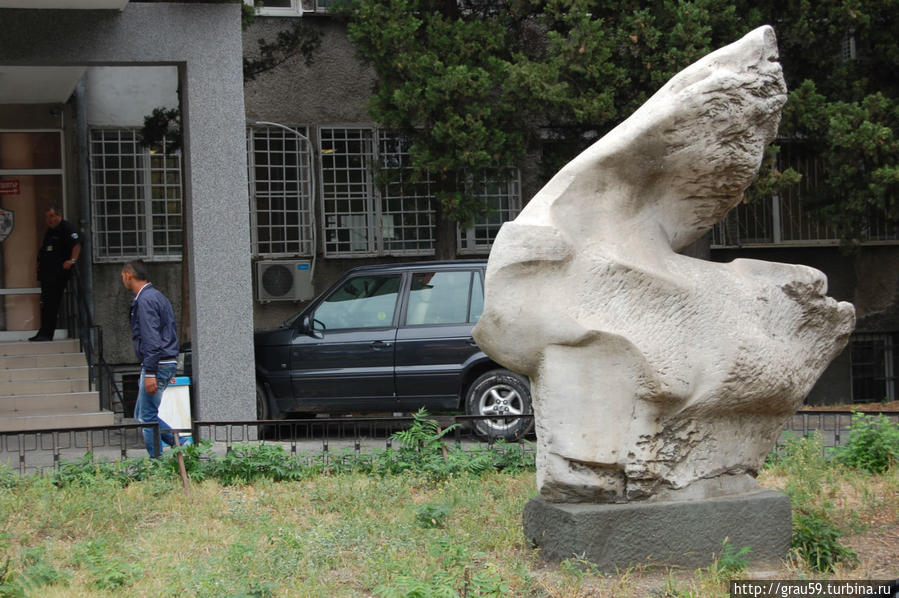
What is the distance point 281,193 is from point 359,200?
125cm

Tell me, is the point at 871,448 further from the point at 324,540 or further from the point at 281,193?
the point at 281,193

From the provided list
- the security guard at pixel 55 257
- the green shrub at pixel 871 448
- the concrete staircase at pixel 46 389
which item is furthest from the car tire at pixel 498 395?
the security guard at pixel 55 257

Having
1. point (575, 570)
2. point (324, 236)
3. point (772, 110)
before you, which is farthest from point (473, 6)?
point (575, 570)

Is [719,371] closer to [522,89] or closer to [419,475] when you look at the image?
[419,475]

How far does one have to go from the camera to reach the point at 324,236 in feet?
55.9

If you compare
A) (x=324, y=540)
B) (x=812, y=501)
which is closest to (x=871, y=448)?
(x=812, y=501)

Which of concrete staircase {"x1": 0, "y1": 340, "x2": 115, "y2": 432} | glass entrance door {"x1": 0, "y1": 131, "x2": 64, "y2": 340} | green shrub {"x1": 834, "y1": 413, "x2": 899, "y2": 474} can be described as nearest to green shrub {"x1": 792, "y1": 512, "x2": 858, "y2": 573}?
green shrub {"x1": 834, "y1": 413, "x2": 899, "y2": 474}

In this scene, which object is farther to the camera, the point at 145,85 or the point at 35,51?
the point at 145,85

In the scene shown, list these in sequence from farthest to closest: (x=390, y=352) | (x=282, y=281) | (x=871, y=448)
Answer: (x=282, y=281) → (x=390, y=352) → (x=871, y=448)

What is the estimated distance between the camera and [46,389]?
13516 mm

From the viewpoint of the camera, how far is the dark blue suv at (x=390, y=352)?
38.2 feet

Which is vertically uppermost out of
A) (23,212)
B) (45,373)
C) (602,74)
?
(602,74)

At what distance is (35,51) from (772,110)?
26.3ft

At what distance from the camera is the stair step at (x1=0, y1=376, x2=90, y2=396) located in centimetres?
1338
